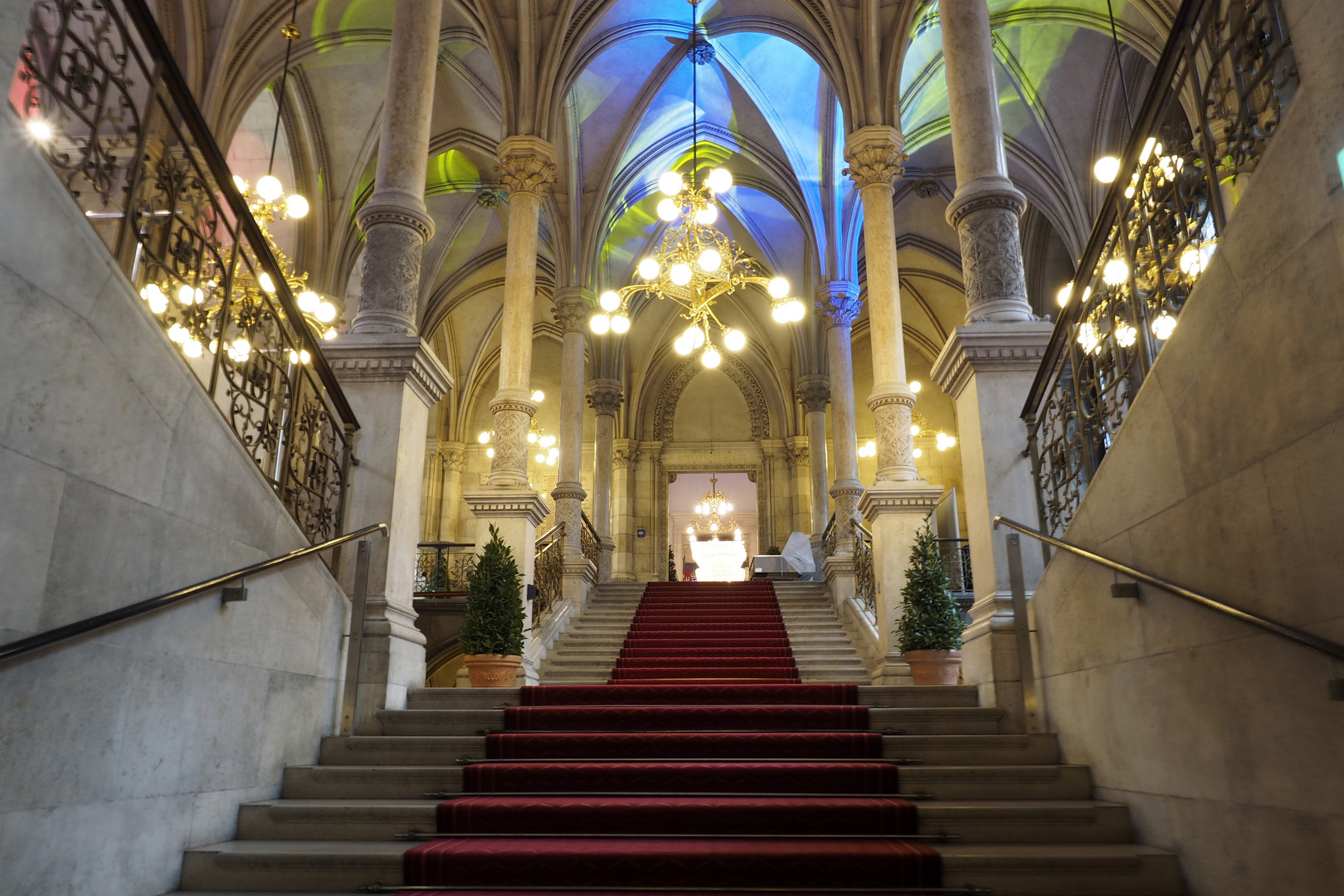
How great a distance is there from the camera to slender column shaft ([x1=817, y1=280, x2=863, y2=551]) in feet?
40.6

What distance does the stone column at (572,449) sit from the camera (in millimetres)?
11820

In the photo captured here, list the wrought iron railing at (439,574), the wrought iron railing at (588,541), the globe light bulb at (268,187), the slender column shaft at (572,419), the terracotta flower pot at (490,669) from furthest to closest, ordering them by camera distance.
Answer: the wrought iron railing at (588,541) < the wrought iron railing at (439,574) < the slender column shaft at (572,419) < the globe light bulb at (268,187) < the terracotta flower pot at (490,669)

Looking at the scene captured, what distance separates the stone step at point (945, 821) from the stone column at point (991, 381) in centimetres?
99

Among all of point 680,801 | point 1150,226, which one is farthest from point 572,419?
point 1150,226

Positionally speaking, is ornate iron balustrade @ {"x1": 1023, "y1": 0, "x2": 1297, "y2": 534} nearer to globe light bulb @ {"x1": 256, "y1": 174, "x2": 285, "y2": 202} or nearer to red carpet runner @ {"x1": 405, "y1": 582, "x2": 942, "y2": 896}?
red carpet runner @ {"x1": 405, "y1": 582, "x2": 942, "y2": 896}

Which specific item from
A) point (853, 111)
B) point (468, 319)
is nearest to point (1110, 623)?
point (853, 111)

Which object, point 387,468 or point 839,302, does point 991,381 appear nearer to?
point 387,468

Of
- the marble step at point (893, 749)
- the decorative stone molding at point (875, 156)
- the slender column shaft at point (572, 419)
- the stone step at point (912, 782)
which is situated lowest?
the stone step at point (912, 782)

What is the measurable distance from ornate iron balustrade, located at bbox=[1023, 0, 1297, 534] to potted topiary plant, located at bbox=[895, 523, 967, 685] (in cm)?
194

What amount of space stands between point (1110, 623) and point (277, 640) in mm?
3393

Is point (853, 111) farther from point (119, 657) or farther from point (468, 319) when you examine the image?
point (468, 319)

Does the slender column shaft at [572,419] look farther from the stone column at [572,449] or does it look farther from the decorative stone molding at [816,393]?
the decorative stone molding at [816,393]

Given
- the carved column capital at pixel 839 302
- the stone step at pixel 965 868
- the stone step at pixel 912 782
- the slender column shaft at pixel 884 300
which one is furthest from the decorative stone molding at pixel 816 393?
the stone step at pixel 965 868

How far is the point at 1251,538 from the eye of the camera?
8.91 ft
